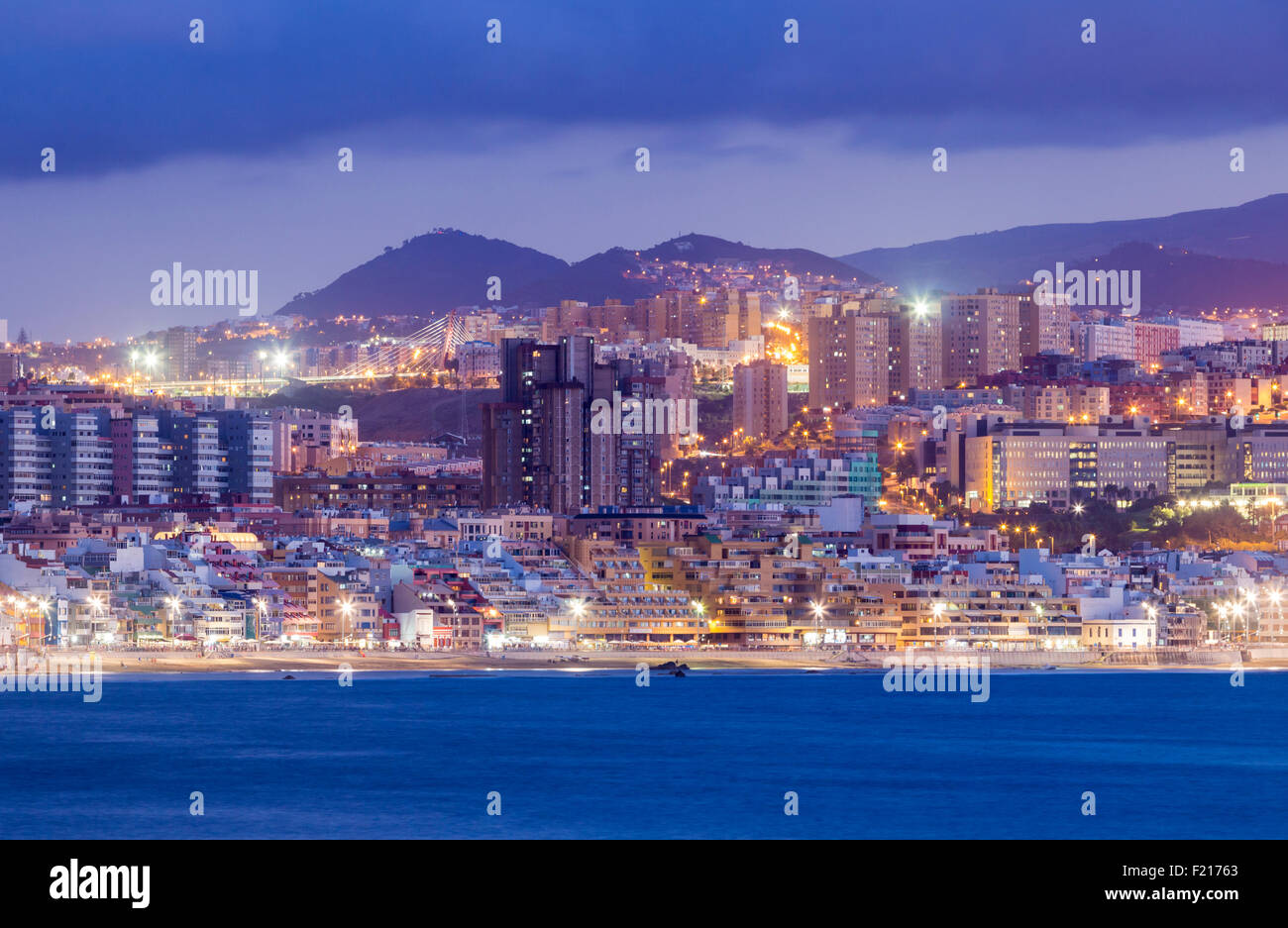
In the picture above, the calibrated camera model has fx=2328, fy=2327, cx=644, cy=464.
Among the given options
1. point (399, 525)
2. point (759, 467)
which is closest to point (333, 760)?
point (399, 525)

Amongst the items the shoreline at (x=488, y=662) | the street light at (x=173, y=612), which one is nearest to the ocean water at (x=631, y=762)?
the shoreline at (x=488, y=662)

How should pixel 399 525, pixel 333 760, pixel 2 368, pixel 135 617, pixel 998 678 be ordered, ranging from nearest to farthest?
pixel 333 760
pixel 135 617
pixel 998 678
pixel 399 525
pixel 2 368

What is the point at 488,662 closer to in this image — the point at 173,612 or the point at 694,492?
the point at 173,612

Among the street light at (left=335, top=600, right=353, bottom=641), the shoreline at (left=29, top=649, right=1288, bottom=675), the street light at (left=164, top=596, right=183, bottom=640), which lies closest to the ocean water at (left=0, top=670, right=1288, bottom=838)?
the shoreline at (left=29, top=649, right=1288, bottom=675)
